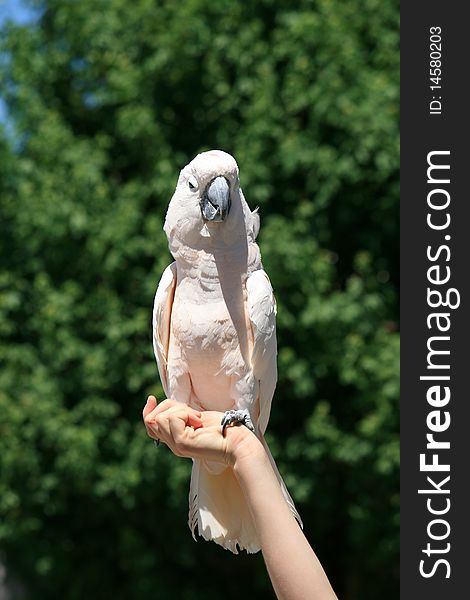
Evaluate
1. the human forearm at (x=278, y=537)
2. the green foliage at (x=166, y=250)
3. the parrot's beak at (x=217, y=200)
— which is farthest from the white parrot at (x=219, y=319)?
the green foliage at (x=166, y=250)

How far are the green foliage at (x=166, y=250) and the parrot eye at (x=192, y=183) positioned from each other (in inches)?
134

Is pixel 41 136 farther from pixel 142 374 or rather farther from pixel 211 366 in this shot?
pixel 211 366

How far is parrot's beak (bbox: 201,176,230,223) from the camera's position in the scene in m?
2.87

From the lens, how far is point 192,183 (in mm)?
2973

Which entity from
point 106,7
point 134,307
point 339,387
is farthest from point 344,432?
point 106,7

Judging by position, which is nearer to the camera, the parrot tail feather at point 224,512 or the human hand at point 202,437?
the human hand at point 202,437

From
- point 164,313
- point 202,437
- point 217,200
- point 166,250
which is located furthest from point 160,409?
point 166,250

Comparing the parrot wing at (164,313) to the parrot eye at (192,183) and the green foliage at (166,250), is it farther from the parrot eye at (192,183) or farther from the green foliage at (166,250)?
the green foliage at (166,250)

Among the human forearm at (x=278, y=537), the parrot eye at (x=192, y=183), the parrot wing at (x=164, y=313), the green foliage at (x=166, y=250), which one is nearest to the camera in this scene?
the human forearm at (x=278, y=537)

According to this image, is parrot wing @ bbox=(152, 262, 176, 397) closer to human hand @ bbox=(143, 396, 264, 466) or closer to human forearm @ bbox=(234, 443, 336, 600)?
human hand @ bbox=(143, 396, 264, 466)

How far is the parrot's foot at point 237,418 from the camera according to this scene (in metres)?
2.94

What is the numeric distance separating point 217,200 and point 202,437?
736 mm

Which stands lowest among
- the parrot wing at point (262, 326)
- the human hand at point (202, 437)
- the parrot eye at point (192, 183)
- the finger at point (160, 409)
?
the human hand at point (202, 437)

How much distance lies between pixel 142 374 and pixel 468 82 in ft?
9.88
